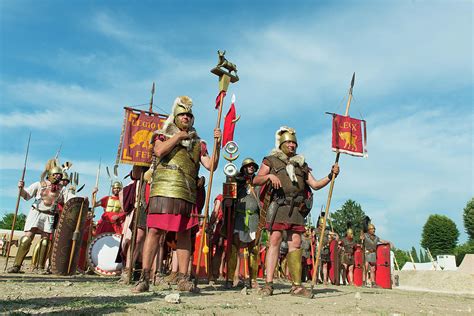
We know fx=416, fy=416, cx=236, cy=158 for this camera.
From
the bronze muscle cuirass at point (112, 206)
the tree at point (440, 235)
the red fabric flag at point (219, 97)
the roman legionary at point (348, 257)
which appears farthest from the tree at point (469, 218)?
the red fabric flag at point (219, 97)

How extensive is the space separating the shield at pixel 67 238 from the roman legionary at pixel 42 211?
1120mm

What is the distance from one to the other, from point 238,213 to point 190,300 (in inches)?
127

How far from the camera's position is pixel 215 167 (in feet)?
17.2

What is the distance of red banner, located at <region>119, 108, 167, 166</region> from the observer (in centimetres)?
629

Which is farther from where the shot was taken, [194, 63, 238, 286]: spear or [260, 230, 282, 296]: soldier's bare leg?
[260, 230, 282, 296]: soldier's bare leg

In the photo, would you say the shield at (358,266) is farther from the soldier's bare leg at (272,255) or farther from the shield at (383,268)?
the soldier's bare leg at (272,255)

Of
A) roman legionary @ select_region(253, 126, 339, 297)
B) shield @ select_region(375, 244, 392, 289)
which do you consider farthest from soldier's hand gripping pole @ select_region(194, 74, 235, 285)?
shield @ select_region(375, 244, 392, 289)

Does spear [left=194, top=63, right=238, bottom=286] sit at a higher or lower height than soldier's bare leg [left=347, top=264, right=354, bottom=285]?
higher

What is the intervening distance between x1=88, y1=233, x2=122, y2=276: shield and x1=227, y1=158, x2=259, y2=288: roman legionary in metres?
2.70

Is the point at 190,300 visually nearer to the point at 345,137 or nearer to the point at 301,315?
the point at 301,315

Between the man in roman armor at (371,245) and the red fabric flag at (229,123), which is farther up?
the red fabric flag at (229,123)

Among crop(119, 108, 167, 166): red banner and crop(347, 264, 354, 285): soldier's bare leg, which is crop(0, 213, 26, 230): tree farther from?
crop(119, 108, 167, 166): red banner

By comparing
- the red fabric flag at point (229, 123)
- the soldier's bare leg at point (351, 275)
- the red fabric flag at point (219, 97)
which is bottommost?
the soldier's bare leg at point (351, 275)

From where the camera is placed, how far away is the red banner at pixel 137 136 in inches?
248
